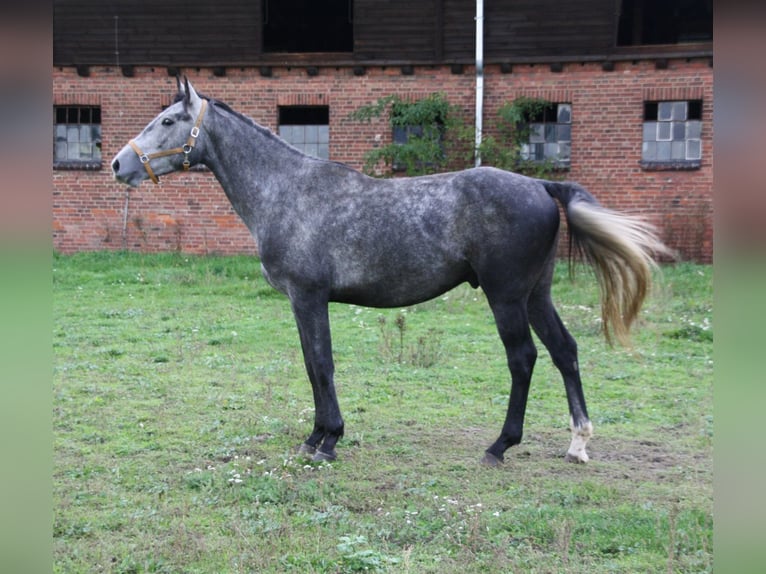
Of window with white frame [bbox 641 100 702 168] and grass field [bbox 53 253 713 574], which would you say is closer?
grass field [bbox 53 253 713 574]

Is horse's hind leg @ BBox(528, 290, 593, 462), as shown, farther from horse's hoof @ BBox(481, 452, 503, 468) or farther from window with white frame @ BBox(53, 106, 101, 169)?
window with white frame @ BBox(53, 106, 101, 169)

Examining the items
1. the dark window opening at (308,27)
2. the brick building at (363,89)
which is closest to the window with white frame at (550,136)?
the brick building at (363,89)

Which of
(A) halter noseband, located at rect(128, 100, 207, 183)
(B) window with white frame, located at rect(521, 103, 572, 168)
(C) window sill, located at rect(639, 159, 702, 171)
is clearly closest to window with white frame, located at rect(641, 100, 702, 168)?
(C) window sill, located at rect(639, 159, 702, 171)

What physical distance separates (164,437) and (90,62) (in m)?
13.5

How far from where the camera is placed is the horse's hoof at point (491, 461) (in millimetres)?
5070

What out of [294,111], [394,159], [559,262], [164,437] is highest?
[294,111]

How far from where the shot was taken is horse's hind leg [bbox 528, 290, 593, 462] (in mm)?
5160

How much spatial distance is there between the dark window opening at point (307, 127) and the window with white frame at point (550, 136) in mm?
4371

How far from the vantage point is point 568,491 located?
454cm

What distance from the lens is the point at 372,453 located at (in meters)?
5.38

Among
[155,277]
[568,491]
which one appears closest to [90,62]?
[155,277]

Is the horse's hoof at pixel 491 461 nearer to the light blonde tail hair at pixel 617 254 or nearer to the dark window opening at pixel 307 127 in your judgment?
the light blonde tail hair at pixel 617 254

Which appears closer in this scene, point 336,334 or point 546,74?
point 336,334

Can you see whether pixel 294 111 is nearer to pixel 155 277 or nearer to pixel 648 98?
pixel 155 277
